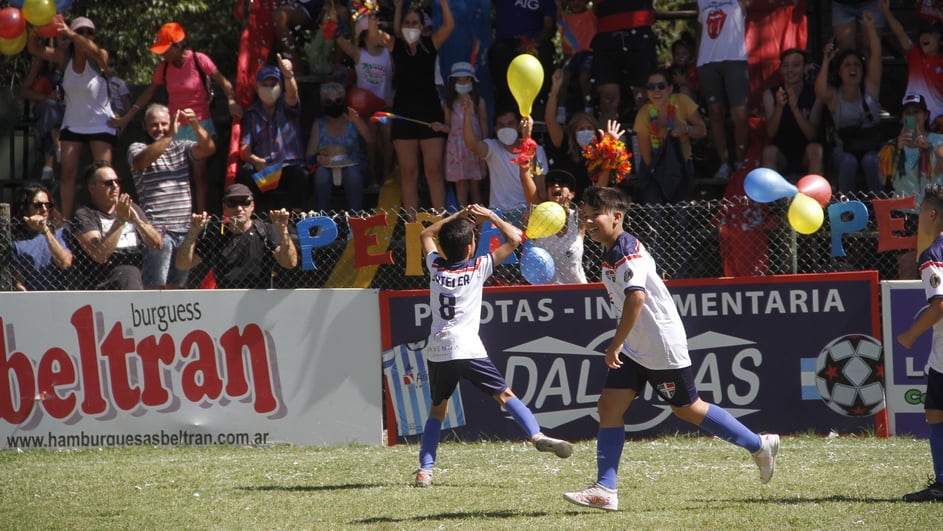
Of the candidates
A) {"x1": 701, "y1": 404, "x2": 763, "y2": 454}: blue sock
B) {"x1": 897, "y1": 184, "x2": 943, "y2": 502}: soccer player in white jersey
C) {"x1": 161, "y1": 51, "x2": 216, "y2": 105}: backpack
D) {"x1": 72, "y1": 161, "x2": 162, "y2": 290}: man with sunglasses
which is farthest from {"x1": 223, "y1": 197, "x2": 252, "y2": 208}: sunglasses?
{"x1": 897, "y1": 184, "x2": 943, "y2": 502}: soccer player in white jersey

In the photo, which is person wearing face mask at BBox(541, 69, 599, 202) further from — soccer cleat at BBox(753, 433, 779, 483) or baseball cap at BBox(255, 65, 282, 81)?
soccer cleat at BBox(753, 433, 779, 483)

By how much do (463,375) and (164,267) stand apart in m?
3.58

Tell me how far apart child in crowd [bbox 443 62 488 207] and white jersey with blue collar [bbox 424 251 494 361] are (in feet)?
11.5

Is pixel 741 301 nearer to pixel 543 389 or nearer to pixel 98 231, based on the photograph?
pixel 543 389

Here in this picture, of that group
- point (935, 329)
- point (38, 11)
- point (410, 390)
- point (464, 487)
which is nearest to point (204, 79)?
point (38, 11)

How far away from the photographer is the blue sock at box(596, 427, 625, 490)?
21.1 feet

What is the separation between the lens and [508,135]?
10.7 m

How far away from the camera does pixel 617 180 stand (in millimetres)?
10219

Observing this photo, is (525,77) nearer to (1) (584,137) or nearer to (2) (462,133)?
(1) (584,137)

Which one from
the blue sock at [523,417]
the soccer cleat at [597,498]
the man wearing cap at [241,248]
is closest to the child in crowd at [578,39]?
the man wearing cap at [241,248]

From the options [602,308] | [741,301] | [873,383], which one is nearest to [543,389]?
[602,308]

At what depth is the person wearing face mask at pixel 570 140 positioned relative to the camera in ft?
35.5

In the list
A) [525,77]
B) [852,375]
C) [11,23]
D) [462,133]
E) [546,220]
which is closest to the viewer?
[546,220]

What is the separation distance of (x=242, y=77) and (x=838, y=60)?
5.91 meters
